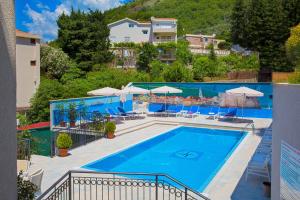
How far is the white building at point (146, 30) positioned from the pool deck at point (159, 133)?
4223 cm

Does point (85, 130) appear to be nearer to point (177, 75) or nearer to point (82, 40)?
point (177, 75)

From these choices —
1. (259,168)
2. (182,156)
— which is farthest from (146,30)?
(259,168)

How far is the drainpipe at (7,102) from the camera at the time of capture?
13.5ft

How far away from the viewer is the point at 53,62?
A: 36.1 meters

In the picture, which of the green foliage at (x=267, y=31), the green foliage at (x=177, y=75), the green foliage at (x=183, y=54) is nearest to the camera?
the green foliage at (x=267, y=31)

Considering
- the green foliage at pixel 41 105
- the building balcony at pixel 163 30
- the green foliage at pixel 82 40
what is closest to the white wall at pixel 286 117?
the green foliage at pixel 41 105

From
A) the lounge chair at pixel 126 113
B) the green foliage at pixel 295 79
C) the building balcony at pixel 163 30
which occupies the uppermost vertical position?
the building balcony at pixel 163 30

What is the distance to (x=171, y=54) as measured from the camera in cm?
5131

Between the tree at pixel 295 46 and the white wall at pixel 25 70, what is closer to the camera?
the tree at pixel 295 46

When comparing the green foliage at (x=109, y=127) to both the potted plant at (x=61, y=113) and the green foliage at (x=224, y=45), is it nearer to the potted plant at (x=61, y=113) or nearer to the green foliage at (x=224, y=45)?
the potted plant at (x=61, y=113)

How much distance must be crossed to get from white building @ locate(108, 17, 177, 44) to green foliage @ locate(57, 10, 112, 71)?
823 inches

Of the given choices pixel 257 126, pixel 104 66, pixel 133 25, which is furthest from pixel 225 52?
pixel 257 126

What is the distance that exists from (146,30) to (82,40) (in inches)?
1004

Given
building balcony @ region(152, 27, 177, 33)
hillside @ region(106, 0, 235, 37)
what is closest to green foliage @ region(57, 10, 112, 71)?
building balcony @ region(152, 27, 177, 33)
